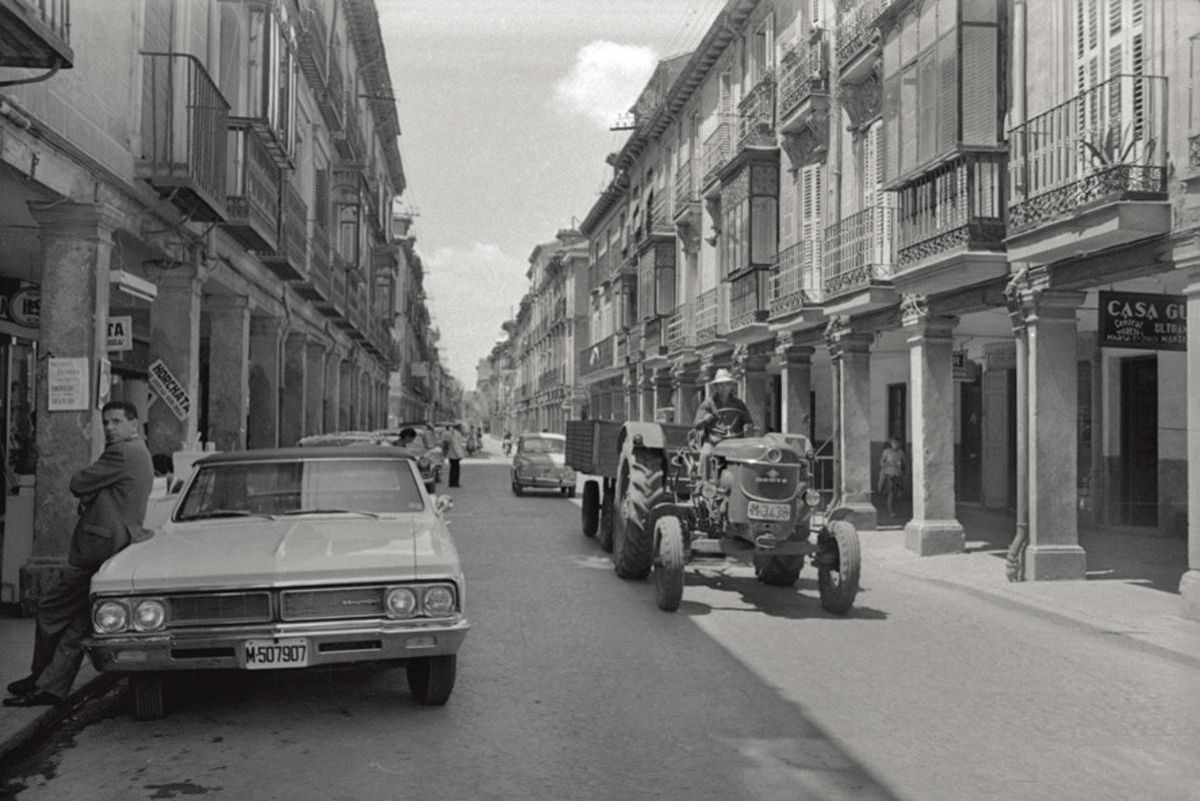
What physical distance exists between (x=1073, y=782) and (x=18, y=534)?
852 cm

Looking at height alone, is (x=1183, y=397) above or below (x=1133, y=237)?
below

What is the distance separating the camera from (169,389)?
11.8 m

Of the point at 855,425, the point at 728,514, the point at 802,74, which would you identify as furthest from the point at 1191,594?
the point at 802,74

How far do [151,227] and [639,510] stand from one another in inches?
238

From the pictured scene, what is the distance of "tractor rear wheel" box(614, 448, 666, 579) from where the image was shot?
10.0 meters

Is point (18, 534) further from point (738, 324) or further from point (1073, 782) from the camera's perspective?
point (738, 324)

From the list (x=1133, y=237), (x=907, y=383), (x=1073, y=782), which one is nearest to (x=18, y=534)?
(x=1073, y=782)

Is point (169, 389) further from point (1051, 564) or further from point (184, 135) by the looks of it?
point (1051, 564)

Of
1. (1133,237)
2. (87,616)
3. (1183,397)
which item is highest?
(1133,237)

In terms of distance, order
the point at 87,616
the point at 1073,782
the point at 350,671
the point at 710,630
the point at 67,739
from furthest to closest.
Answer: the point at 710,630
the point at 350,671
the point at 87,616
the point at 67,739
the point at 1073,782

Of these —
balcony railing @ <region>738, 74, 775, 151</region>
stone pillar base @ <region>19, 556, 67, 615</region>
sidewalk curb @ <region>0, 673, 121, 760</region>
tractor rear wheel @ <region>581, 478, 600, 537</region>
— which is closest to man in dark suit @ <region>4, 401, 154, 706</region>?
sidewalk curb @ <region>0, 673, 121, 760</region>

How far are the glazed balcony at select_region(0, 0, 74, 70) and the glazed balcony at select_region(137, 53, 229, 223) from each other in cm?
333

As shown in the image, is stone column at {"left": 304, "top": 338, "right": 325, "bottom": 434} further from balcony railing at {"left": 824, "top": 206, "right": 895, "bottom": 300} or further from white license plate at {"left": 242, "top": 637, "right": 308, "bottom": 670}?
white license plate at {"left": 242, "top": 637, "right": 308, "bottom": 670}

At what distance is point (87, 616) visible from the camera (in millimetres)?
5750
